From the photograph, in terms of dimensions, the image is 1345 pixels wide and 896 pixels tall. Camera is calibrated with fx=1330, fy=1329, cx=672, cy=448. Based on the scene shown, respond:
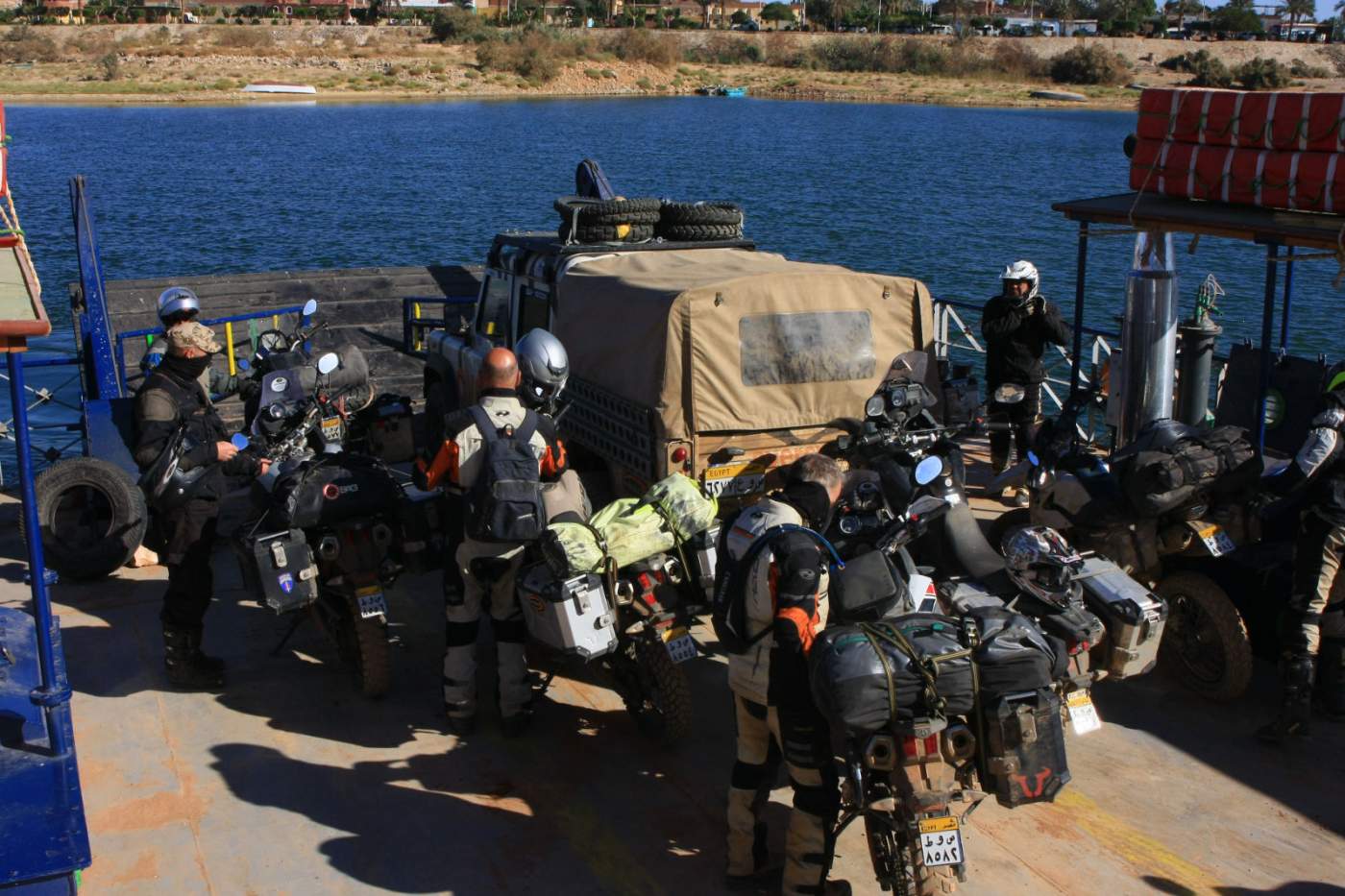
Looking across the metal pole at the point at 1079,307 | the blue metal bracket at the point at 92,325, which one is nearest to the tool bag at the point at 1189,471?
the metal pole at the point at 1079,307

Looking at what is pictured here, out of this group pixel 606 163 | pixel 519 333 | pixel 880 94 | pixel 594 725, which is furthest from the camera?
pixel 880 94

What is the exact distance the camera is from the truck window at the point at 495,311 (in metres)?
10.4

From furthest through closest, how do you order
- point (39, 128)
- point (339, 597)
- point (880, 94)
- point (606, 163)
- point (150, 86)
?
point (880, 94)
point (150, 86)
point (39, 128)
point (606, 163)
point (339, 597)

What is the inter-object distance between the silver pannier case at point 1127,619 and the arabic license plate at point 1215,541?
3.23 ft

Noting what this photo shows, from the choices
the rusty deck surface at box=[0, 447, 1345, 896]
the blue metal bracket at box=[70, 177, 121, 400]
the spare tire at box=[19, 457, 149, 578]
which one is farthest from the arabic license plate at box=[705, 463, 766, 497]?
the blue metal bracket at box=[70, 177, 121, 400]

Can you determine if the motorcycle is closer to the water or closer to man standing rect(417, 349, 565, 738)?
man standing rect(417, 349, 565, 738)

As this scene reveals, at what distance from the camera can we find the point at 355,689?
303 inches

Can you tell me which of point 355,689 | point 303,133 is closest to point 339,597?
point 355,689

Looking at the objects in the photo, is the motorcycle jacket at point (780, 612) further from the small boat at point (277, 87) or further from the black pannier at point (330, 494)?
the small boat at point (277, 87)

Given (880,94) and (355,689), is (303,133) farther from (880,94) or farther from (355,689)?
(355,689)

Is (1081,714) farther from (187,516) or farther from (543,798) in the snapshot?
(187,516)

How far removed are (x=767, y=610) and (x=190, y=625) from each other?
12.8 ft

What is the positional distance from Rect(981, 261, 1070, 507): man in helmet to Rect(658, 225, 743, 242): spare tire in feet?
7.13

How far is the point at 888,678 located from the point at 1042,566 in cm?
163
